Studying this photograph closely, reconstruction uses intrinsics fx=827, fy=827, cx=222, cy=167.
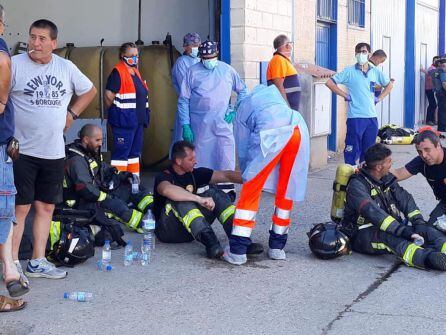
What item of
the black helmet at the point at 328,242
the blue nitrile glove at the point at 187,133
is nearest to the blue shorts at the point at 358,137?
the blue nitrile glove at the point at 187,133

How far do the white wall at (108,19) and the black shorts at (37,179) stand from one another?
21.5 ft

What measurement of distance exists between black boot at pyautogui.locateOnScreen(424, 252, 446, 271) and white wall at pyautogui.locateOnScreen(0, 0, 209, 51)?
6.48 metres

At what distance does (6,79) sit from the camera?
5.00 metres

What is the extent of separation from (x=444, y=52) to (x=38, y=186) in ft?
67.4

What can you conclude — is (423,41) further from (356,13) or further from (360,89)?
(360,89)

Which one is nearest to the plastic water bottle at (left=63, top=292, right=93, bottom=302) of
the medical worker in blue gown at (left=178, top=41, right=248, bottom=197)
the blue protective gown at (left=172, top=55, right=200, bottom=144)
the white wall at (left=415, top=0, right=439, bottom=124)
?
the medical worker in blue gown at (left=178, top=41, right=248, bottom=197)

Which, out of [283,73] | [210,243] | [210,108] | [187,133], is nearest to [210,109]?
[210,108]

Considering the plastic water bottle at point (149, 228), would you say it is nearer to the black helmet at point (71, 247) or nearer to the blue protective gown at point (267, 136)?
the black helmet at point (71, 247)

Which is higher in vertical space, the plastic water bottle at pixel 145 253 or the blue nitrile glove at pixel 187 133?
the blue nitrile glove at pixel 187 133

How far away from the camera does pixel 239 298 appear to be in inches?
221

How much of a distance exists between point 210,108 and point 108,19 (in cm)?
439

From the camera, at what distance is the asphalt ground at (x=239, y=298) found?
16.5 ft

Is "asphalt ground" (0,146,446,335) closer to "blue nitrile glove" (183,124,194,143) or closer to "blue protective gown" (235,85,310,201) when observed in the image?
"blue protective gown" (235,85,310,201)

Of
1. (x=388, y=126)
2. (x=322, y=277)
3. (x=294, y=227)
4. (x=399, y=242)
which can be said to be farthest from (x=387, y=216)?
Answer: (x=388, y=126)
